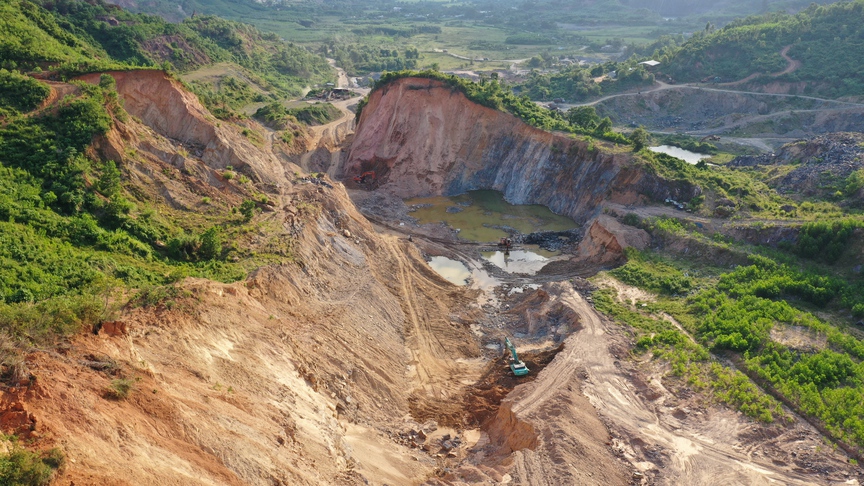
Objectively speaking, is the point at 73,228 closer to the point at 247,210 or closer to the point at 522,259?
the point at 247,210

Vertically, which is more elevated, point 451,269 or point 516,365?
point 516,365

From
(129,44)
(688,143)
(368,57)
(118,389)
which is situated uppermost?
(368,57)

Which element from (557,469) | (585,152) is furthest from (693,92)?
(557,469)

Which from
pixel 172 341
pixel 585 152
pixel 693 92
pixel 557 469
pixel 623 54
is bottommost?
pixel 557 469

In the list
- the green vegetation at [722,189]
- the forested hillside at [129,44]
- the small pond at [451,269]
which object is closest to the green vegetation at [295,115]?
the forested hillside at [129,44]

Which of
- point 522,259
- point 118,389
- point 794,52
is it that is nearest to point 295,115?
point 522,259

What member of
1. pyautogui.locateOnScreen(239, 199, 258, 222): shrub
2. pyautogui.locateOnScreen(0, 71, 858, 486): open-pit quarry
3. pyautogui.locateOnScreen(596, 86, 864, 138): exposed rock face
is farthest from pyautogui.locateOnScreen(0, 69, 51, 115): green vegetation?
pyautogui.locateOnScreen(596, 86, 864, 138): exposed rock face

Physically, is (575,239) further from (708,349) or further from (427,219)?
(708,349)
